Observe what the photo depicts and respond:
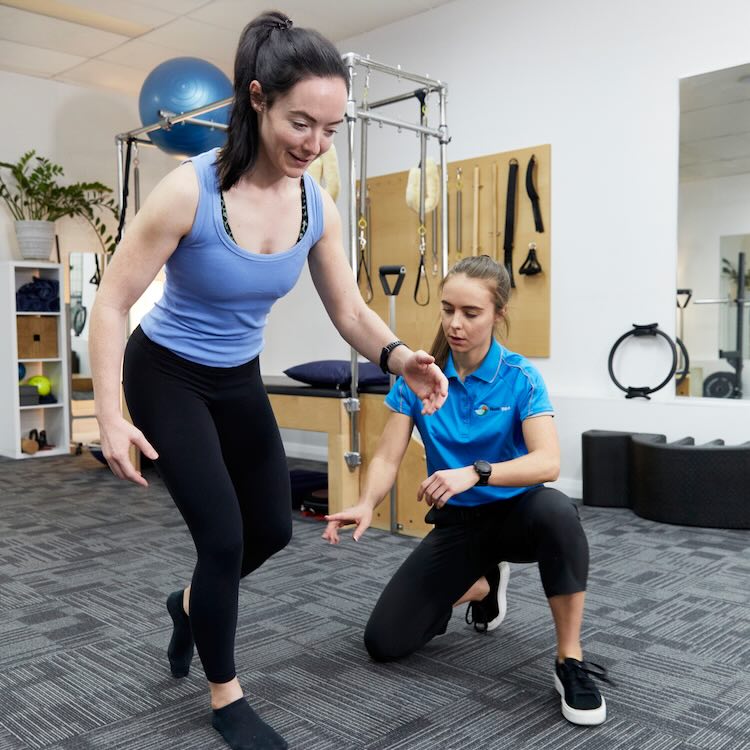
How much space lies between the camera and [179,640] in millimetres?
1912

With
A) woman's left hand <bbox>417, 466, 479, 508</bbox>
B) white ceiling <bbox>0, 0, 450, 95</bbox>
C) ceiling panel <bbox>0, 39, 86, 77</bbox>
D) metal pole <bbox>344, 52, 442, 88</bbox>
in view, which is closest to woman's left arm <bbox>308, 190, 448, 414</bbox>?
woman's left hand <bbox>417, 466, 479, 508</bbox>

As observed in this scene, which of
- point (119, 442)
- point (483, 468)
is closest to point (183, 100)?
point (483, 468)

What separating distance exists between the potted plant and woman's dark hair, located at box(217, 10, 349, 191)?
4401mm

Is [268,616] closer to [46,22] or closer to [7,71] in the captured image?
[46,22]

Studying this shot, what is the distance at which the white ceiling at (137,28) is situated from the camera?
4891mm

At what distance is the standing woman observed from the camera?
53.6 inches

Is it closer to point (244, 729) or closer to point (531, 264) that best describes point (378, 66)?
point (531, 264)

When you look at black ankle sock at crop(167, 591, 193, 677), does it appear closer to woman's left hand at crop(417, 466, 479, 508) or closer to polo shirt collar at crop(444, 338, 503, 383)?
woman's left hand at crop(417, 466, 479, 508)

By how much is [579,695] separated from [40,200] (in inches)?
208

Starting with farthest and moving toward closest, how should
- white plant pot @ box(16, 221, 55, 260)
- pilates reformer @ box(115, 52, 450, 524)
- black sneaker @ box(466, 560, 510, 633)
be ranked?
white plant pot @ box(16, 221, 55, 260), pilates reformer @ box(115, 52, 450, 524), black sneaker @ box(466, 560, 510, 633)

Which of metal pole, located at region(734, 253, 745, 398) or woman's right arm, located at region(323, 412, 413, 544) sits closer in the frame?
woman's right arm, located at region(323, 412, 413, 544)

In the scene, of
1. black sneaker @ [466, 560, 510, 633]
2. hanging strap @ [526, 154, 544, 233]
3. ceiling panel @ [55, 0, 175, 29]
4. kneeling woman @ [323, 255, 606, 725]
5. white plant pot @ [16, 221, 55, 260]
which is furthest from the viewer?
white plant pot @ [16, 221, 55, 260]

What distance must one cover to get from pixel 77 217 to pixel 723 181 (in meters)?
4.66

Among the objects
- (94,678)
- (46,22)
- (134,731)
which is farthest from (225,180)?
(46,22)
